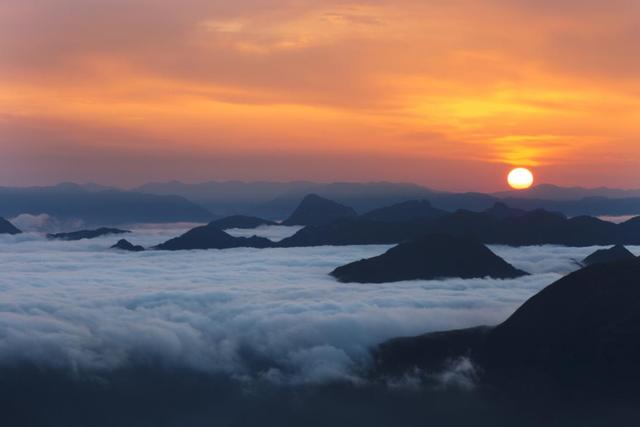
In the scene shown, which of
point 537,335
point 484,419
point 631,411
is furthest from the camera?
point 537,335

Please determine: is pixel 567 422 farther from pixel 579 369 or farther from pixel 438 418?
pixel 438 418

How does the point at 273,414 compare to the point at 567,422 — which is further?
the point at 273,414

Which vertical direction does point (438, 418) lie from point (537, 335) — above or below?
below

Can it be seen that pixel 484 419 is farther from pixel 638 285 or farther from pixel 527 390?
pixel 638 285

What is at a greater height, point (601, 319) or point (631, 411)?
point (601, 319)

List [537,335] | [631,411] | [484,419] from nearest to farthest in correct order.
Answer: [631,411]
[484,419]
[537,335]

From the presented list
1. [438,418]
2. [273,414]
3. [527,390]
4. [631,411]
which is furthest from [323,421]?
[631,411]

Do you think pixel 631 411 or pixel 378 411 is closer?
pixel 631 411

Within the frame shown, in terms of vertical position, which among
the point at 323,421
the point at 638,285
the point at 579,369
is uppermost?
the point at 638,285

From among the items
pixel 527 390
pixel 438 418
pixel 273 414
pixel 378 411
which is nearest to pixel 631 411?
pixel 527 390
